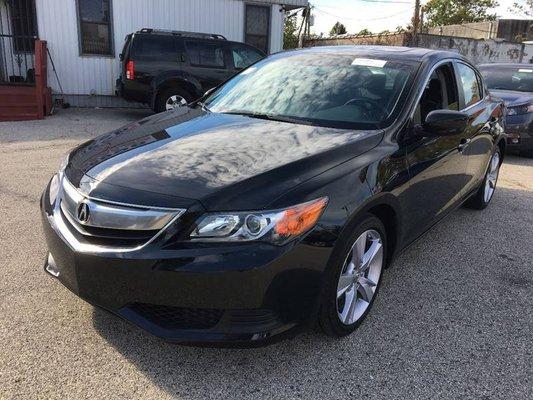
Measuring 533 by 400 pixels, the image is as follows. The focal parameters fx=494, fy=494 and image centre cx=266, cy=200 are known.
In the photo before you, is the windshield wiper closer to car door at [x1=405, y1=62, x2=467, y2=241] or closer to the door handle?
car door at [x1=405, y1=62, x2=467, y2=241]

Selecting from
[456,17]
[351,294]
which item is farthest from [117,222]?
[456,17]

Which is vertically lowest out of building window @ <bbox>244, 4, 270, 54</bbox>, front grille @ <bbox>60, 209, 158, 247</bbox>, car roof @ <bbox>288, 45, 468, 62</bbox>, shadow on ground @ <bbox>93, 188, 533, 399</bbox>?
shadow on ground @ <bbox>93, 188, 533, 399</bbox>

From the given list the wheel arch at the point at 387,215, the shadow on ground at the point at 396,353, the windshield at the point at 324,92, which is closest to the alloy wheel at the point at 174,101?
the windshield at the point at 324,92

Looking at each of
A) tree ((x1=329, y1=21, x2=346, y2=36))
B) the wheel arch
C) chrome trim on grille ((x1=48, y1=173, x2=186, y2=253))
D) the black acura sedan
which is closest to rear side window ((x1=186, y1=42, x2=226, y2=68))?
the black acura sedan

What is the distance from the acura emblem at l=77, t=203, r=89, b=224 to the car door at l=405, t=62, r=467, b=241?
1944mm

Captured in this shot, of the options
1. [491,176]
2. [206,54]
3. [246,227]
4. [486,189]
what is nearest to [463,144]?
[486,189]

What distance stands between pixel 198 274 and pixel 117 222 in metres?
0.47

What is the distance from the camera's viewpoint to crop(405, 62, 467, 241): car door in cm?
331

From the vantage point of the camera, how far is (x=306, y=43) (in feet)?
79.6

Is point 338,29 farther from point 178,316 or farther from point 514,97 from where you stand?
point 178,316

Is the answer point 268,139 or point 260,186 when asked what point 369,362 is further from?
point 268,139

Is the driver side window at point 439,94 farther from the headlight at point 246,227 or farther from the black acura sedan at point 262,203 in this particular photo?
the headlight at point 246,227

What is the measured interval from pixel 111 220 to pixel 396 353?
67.4 inches

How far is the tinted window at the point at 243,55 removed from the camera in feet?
38.0
